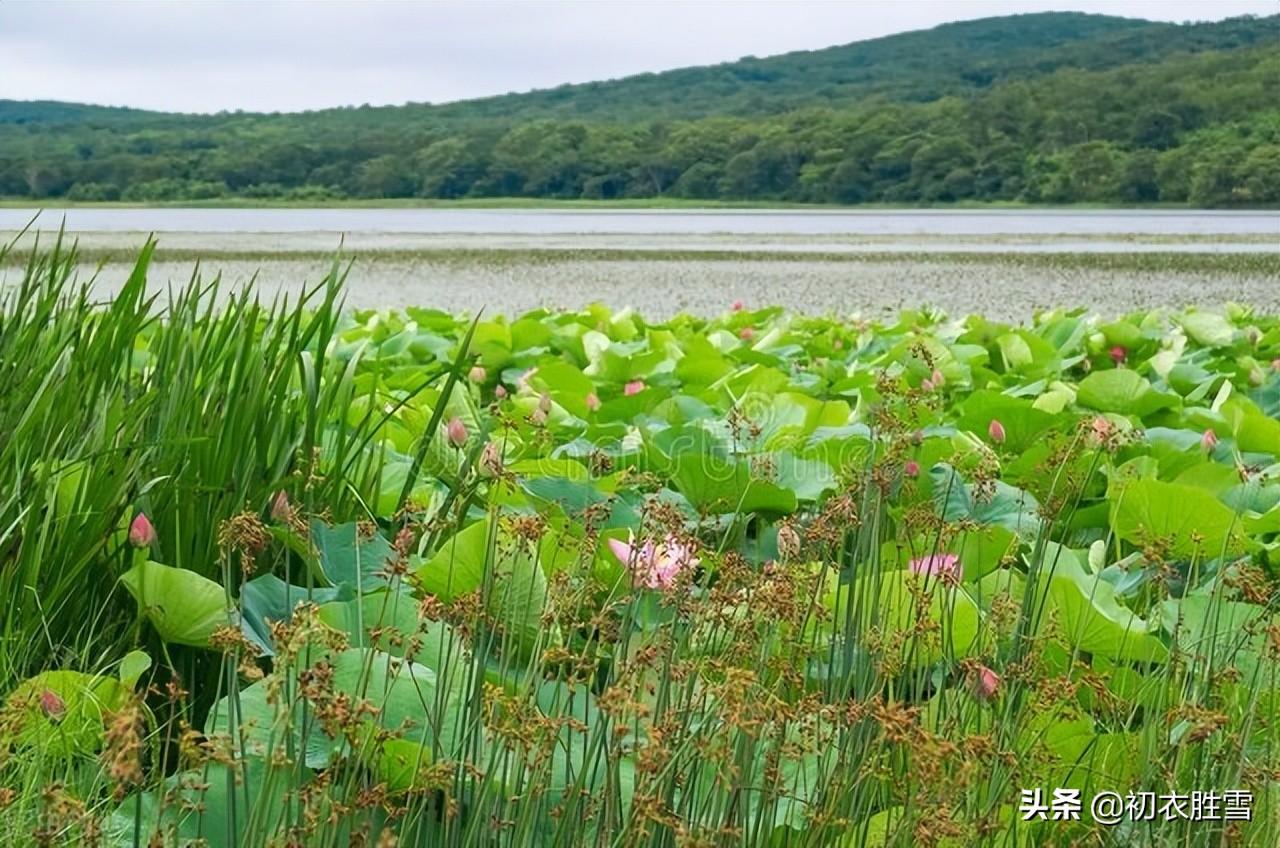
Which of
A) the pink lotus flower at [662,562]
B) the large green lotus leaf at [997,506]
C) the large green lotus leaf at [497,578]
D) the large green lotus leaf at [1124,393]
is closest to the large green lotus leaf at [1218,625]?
the large green lotus leaf at [997,506]

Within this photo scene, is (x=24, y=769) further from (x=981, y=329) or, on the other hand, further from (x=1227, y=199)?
(x=1227, y=199)

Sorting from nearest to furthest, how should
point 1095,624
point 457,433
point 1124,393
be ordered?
point 1095,624
point 457,433
point 1124,393

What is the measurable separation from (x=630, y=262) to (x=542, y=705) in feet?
49.1

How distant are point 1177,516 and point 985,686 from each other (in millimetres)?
644

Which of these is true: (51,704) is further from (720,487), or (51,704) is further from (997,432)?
(997,432)

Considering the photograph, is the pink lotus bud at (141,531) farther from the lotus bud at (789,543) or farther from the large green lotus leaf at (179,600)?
the lotus bud at (789,543)

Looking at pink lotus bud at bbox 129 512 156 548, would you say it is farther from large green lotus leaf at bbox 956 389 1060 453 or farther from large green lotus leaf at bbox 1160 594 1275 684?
large green lotus leaf at bbox 956 389 1060 453

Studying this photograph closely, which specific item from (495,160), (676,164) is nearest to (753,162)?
(676,164)

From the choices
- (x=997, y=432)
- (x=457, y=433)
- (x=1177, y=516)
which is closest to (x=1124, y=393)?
(x=997, y=432)

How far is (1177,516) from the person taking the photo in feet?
6.02

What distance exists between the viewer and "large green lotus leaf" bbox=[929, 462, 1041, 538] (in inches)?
78.3

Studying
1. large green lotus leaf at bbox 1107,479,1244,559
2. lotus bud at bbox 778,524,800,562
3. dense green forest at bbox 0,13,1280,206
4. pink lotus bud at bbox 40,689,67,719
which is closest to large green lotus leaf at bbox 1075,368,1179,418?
large green lotus leaf at bbox 1107,479,1244,559

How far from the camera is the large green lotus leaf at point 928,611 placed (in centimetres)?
143

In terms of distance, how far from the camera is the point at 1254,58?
145 feet
